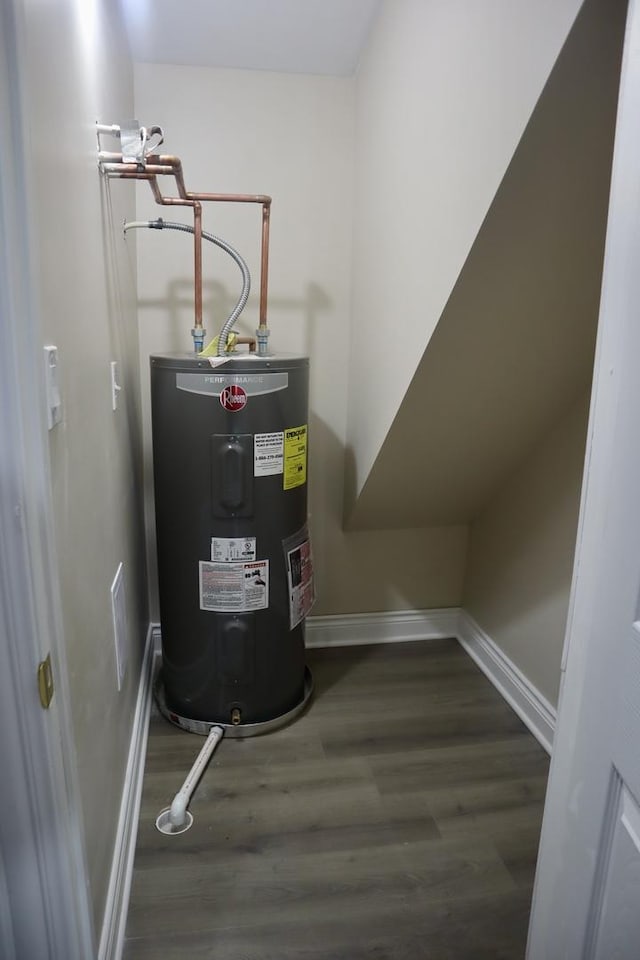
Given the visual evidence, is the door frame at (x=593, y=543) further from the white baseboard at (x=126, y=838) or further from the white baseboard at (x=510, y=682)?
the white baseboard at (x=510, y=682)

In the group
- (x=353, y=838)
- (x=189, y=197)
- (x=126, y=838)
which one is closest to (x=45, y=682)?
(x=126, y=838)

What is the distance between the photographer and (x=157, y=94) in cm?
196

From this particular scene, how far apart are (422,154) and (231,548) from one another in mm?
1162

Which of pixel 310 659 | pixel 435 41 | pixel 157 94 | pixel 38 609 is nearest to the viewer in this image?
pixel 38 609

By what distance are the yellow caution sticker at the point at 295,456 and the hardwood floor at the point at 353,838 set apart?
0.83 metres

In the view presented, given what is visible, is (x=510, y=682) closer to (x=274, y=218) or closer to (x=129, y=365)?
(x=129, y=365)

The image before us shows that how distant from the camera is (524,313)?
1365 millimetres

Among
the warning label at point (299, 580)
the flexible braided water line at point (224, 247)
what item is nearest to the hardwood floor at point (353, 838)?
the warning label at point (299, 580)

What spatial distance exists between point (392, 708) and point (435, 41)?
1.94 metres

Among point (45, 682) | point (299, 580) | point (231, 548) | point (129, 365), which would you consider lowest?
point (299, 580)

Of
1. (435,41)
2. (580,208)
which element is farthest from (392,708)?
(435,41)

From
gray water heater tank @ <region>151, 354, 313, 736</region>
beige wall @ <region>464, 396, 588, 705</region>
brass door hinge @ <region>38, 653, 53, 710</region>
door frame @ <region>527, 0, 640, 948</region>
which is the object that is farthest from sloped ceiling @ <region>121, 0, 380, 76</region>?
brass door hinge @ <region>38, 653, 53, 710</region>

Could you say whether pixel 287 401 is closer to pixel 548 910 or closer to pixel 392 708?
pixel 392 708

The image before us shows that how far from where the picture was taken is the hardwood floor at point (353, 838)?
1.30 metres
